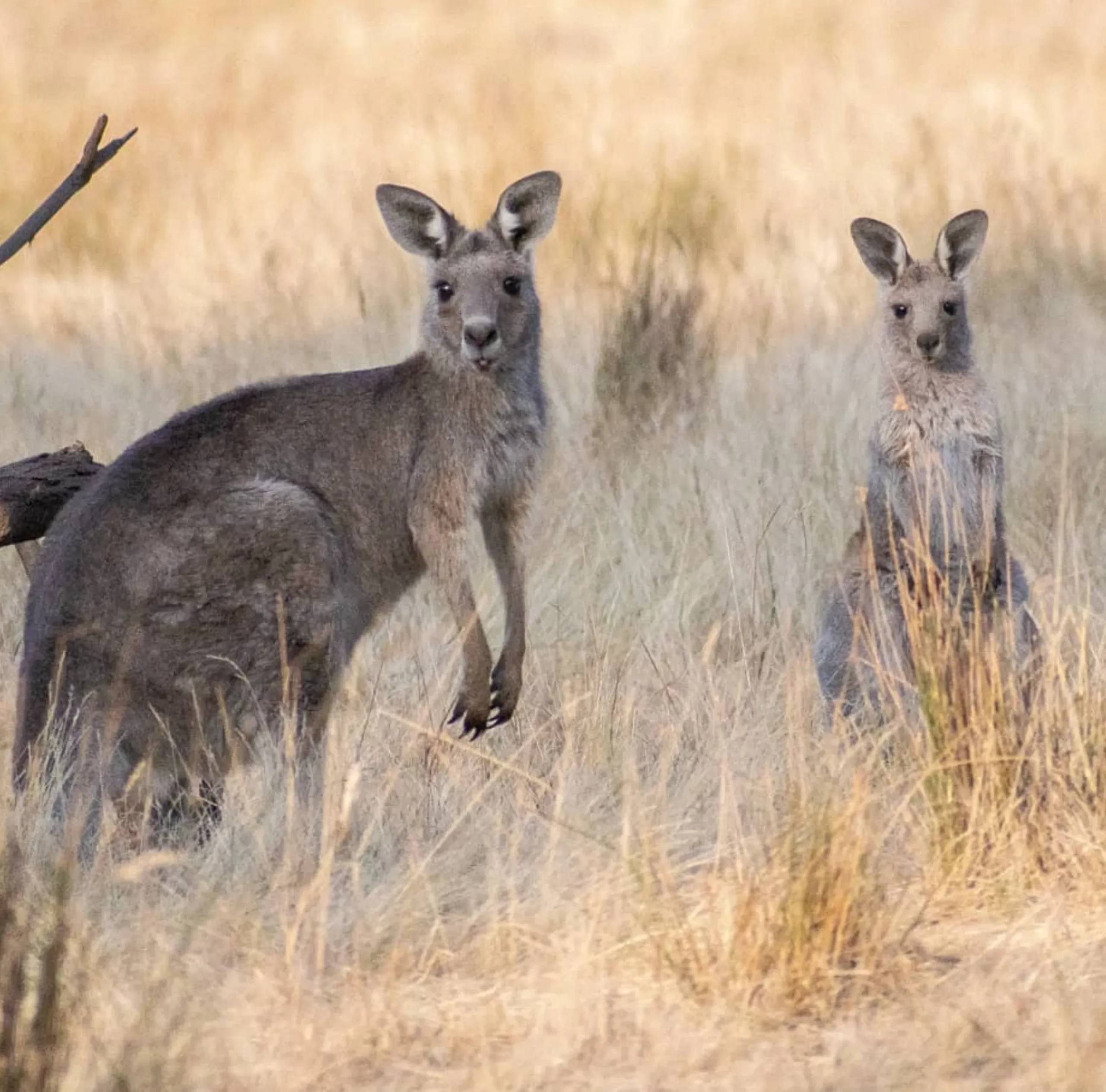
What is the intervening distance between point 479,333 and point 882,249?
47.6 inches

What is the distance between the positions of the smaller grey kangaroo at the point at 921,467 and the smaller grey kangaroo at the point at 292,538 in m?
0.81

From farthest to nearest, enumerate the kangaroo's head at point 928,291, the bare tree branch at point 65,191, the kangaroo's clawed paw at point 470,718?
the kangaroo's head at point 928,291 → the kangaroo's clawed paw at point 470,718 → the bare tree branch at point 65,191

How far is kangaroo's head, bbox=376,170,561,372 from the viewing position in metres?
4.95

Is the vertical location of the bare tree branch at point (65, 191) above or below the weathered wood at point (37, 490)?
above

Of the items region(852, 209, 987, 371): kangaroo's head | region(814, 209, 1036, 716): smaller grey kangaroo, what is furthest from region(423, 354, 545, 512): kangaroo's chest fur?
region(852, 209, 987, 371): kangaroo's head

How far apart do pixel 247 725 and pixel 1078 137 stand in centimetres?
715

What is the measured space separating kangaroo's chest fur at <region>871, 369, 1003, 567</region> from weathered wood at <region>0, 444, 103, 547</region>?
1936mm

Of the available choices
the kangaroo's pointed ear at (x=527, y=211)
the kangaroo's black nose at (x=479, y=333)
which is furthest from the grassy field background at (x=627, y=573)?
the kangaroo's pointed ear at (x=527, y=211)

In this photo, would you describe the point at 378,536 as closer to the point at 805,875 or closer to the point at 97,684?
the point at 97,684

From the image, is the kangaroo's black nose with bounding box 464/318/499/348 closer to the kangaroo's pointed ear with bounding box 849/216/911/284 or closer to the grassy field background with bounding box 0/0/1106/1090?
the grassy field background with bounding box 0/0/1106/1090

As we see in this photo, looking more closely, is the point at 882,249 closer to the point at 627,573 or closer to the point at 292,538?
the point at 627,573

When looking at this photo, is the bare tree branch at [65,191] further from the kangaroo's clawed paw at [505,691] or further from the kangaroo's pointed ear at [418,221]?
the kangaroo's clawed paw at [505,691]

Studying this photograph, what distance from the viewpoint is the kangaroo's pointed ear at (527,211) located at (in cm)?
512

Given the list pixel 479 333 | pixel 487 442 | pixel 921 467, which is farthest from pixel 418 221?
pixel 921 467
